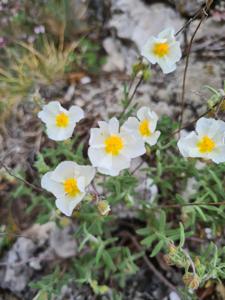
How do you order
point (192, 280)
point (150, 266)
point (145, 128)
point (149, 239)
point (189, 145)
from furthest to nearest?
1. point (150, 266)
2. point (149, 239)
3. point (145, 128)
4. point (189, 145)
5. point (192, 280)

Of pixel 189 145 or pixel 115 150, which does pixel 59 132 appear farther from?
pixel 189 145

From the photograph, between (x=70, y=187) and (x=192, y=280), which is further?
(x=70, y=187)

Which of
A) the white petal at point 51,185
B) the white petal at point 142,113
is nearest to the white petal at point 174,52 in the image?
the white petal at point 142,113

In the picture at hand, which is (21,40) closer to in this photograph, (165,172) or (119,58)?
(119,58)

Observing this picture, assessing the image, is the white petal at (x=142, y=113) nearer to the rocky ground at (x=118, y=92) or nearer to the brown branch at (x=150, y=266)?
the rocky ground at (x=118, y=92)

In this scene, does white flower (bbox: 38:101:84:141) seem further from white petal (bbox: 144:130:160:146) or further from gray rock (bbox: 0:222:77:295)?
gray rock (bbox: 0:222:77:295)

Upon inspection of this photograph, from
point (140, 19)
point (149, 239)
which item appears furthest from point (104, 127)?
point (140, 19)
